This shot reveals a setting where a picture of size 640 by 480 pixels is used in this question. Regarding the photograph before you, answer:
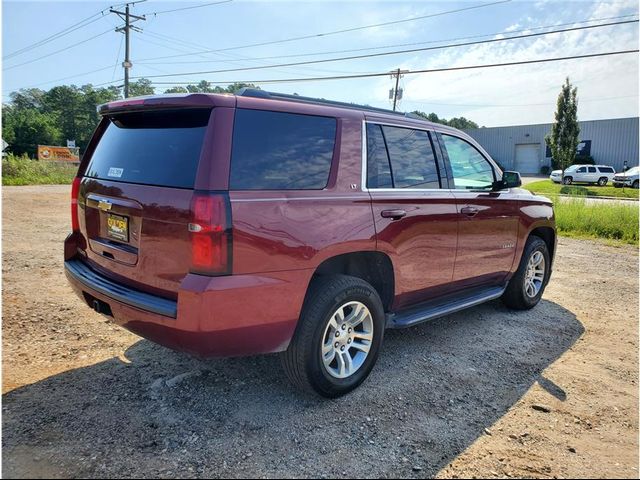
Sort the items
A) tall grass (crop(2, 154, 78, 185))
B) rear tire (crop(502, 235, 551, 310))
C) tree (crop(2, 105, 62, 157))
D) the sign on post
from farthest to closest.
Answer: tree (crop(2, 105, 62, 157)), the sign on post, tall grass (crop(2, 154, 78, 185)), rear tire (crop(502, 235, 551, 310))

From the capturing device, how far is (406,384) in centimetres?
348

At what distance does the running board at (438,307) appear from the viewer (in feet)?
12.0

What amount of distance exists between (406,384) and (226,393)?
1.33 metres

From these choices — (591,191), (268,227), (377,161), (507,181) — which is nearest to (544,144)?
(591,191)

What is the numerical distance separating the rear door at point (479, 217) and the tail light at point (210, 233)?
7.67 ft

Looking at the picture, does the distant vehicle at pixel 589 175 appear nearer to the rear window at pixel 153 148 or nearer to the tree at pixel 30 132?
the rear window at pixel 153 148

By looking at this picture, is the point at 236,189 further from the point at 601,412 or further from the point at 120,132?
the point at 601,412

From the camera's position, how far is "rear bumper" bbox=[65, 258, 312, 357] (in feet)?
8.28

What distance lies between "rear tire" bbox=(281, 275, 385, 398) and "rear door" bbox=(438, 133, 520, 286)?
123 cm

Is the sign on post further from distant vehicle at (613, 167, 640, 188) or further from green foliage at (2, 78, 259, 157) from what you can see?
distant vehicle at (613, 167, 640, 188)

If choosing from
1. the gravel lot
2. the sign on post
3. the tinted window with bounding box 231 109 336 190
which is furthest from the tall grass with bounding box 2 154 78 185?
the tinted window with bounding box 231 109 336 190

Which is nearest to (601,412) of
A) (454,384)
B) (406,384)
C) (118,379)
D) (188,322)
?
(454,384)

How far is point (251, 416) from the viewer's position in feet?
9.71

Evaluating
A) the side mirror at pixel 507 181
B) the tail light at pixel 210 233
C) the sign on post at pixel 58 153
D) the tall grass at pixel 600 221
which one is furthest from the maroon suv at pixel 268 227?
the sign on post at pixel 58 153
